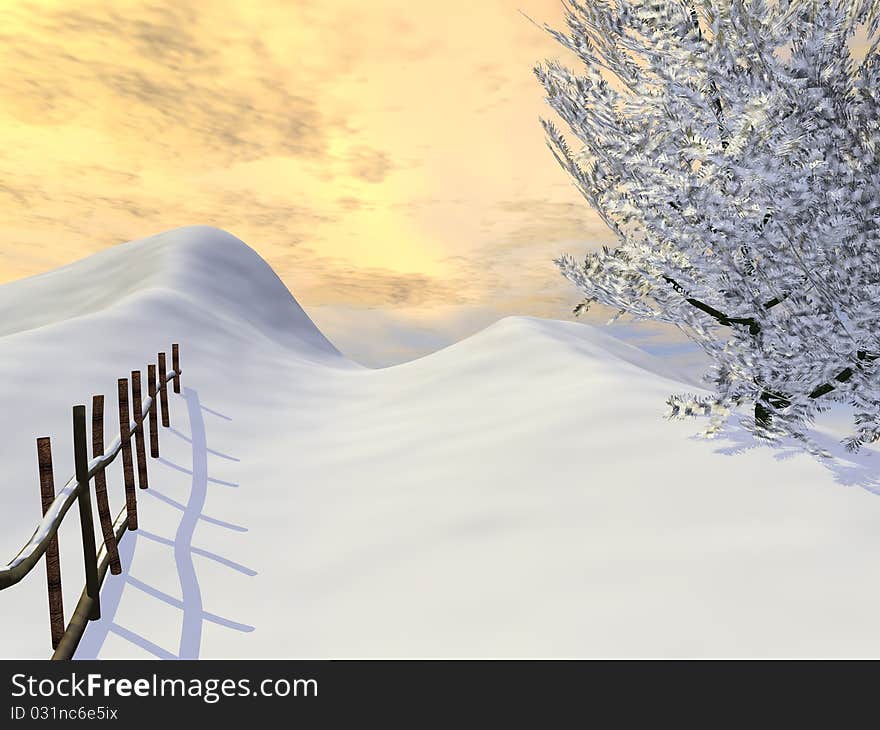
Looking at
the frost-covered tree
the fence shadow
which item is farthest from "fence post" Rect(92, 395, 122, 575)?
the frost-covered tree

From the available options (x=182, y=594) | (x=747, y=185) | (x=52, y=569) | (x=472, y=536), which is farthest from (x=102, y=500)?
(x=747, y=185)

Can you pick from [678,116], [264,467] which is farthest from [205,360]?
[678,116]

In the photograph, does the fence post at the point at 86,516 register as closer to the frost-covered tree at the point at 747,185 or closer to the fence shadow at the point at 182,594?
the fence shadow at the point at 182,594

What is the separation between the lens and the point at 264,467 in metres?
9.71

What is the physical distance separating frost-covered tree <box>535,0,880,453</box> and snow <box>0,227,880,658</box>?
3.41ft

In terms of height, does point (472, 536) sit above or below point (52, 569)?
above

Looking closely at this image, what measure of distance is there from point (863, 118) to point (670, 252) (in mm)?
2205

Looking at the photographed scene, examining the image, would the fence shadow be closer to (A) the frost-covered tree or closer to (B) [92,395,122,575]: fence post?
(B) [92,395,122,575]: fence post

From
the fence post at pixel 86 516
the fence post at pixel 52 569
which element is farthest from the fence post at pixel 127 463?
the fence post at pixel 52 569

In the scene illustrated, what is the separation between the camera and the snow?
437 cm

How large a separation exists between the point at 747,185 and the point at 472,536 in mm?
4462

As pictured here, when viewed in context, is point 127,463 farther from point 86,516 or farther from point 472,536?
point 472,536

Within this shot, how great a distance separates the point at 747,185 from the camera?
6.24 meters
